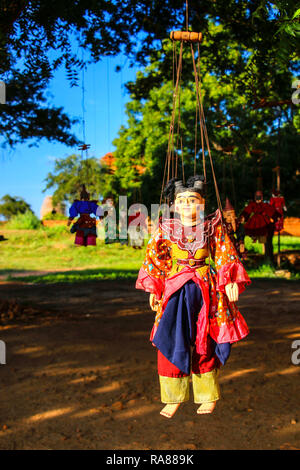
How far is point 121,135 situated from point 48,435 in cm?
1629

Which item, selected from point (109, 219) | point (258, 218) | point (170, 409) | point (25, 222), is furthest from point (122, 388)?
point (25, 222)

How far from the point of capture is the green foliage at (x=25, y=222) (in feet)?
89.7

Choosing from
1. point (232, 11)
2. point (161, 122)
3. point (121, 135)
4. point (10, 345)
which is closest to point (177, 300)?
point (232, 11)

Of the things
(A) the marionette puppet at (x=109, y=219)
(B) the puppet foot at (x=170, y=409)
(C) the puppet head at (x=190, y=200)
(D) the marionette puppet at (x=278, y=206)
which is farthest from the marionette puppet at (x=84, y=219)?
(B) the puppet foot at (x=170, y=409)

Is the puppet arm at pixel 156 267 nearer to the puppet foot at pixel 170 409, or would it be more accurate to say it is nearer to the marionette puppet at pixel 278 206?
the puppet foot at pixel 170 409

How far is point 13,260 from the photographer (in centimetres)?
2159

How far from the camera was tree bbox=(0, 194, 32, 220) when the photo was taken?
120 ft

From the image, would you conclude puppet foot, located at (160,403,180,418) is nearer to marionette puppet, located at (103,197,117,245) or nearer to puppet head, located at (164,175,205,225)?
puppet head, located at (164,175,205,225)

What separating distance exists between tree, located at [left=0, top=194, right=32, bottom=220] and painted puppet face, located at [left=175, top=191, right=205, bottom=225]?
118 feet

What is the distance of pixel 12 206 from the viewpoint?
122 ft

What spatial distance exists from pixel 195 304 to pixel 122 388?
4018mm

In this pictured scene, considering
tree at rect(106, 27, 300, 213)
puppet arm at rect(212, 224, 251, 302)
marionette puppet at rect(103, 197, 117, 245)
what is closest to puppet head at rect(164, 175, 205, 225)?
puppet arm at rect(212, 224, 251, 302)

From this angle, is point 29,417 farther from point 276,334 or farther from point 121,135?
point 121,135

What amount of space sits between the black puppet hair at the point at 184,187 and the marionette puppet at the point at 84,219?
279 cm
